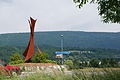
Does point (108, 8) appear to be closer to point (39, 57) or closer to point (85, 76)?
point (85, 76)

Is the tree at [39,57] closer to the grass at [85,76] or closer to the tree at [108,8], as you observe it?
the tree at [108,8]

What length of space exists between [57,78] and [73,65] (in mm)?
534

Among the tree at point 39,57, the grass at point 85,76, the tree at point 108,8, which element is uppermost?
the tree at point 108,8

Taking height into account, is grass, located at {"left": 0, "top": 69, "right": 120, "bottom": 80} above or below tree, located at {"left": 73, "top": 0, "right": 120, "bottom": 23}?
below

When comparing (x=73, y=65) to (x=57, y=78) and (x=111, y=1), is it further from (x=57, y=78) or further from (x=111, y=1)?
(x=111, y=1)

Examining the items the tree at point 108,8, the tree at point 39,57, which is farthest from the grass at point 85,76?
the tree at point 39,57

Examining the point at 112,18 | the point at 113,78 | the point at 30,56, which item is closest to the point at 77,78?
the point at 113,78

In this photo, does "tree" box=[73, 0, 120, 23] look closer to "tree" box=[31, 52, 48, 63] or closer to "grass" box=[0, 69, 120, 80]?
"grass" box=[0, 69, 120, 80]

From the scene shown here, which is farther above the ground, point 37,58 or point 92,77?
point 92,77

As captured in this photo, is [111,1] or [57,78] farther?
[111,1]

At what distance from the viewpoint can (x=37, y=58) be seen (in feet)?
94.3

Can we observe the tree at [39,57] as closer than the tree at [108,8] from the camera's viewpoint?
No

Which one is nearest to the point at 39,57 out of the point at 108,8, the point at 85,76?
the point at 108,8

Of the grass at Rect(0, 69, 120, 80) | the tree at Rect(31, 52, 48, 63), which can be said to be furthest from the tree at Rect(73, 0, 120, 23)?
the tree at Rect(31, 52, 48, 63)
